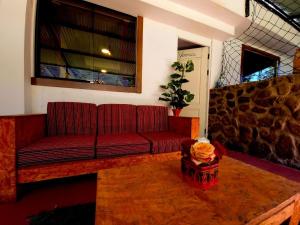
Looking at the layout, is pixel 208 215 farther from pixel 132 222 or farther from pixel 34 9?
pixel 34 9

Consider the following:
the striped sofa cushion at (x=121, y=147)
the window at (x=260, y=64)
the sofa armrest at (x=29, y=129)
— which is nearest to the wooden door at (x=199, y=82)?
the window at (x=260, y=64)

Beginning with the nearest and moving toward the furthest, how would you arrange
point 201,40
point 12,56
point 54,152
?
point 54,152 < point 12,56 < point 201,40

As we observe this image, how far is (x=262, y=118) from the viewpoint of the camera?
7.97ft

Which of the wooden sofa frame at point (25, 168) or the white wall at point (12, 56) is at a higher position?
the white wall at point (12, 56)

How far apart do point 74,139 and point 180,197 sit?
128 centimetres

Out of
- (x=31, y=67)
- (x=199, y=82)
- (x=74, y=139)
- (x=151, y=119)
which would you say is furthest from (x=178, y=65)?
(x=31, y=67)

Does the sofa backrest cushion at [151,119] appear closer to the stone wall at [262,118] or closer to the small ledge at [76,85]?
the small ledge at [76,85]

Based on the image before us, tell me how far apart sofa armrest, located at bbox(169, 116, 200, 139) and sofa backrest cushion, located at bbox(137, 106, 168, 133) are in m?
0.16

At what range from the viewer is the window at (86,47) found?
2.08 m

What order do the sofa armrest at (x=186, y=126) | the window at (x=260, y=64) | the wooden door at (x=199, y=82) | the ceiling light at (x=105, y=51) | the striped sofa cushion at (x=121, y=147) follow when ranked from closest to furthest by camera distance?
the striped sofa cushion at (x=121, y=147) < the sofa armrest at (x=186, y=126) < the ceiling light at (x=105, y=51) < the wooden door at (x=199, y=82) < the window at (x=260, y=64)

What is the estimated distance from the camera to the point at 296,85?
203 centimetres

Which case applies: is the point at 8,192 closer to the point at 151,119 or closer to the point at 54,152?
the point at 54,152

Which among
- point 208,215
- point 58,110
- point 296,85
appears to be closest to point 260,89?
point 296,85

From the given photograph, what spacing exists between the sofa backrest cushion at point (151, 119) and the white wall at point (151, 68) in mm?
418
